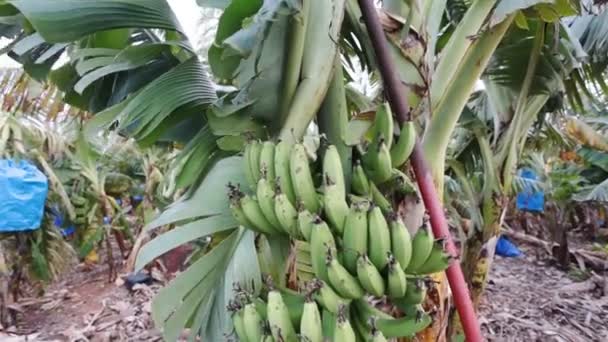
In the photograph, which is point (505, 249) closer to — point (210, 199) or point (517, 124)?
point (517, 124)

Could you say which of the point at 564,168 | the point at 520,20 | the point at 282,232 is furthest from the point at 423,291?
the point at 564,168

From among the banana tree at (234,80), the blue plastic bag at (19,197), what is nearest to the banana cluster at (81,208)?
the blue plastic bag at (19,197)

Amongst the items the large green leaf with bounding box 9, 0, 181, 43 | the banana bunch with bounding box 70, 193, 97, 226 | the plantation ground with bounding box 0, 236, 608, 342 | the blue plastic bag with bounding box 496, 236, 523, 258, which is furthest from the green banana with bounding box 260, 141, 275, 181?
the blue plastic bag with bounding box 496, 236, 523, 258

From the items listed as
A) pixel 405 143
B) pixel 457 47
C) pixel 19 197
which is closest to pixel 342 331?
pixel 405 143

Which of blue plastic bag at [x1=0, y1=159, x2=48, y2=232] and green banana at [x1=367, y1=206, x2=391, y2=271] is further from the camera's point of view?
blue plastic bag at [x1=0, y1=159, x2=48, y2=232]

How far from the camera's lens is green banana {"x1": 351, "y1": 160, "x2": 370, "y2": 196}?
2.50 feet

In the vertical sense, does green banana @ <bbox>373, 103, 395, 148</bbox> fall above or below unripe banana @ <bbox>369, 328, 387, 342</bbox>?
above

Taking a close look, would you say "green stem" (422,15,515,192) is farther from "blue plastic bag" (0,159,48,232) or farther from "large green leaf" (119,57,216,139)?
"blue plastic bag" (0,159,48,232)

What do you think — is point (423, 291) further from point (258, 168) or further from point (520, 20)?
point (520, 20)

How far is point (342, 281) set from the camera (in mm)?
645

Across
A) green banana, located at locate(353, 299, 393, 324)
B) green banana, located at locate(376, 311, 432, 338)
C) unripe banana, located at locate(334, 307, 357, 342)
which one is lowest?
green banana, located at locate(376, 311, 432, 338)

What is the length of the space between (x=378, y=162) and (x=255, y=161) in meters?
0.20

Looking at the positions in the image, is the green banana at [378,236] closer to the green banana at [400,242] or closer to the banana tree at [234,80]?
the green banana at [400,242]

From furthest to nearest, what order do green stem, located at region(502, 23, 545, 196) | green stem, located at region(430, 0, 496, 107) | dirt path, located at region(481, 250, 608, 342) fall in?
dirt path, located at region(481, 250, 608, 342), green stem, located at region(502, 23, 545, 196), green stem, located at region(430, 0, 496, 107)
